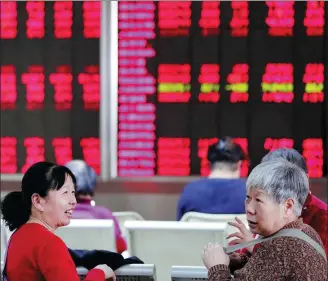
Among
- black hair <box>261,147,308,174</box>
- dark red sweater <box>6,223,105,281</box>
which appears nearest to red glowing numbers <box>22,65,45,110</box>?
black hair <box>261,147,308,174</box>

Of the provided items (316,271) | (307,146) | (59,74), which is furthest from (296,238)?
(59,74)

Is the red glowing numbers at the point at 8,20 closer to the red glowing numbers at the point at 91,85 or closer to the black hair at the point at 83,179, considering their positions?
the red glowing numbers at the point at 91,85

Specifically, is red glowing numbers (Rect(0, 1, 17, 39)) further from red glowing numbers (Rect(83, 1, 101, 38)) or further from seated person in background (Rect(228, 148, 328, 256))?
seated person in background (Rect(228, 148, 328, 256))

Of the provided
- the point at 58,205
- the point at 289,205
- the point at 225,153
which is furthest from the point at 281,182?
the point at 225,153

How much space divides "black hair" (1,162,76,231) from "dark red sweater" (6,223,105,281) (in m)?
0.10

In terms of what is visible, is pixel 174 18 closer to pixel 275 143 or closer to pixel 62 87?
pixel 62 87

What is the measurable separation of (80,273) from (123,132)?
3.30 m

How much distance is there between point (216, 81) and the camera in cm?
603

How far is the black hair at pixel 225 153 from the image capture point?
5344mm

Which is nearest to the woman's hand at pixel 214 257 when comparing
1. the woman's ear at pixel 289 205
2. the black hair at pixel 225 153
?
the woman's ear at pixel 289 205

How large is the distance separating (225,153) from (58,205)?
258 cm

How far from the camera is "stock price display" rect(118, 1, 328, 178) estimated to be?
5945 mm

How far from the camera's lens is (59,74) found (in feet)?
20.3

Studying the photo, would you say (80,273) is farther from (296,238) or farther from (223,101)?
(223,101)
